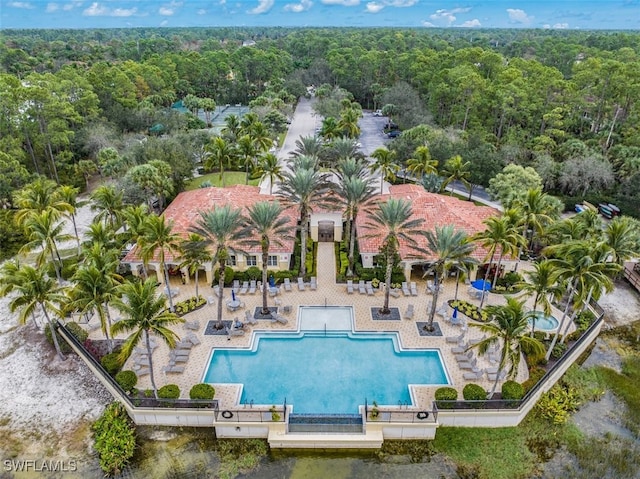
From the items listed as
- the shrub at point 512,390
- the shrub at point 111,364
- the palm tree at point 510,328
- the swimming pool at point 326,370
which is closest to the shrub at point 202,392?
the swimming pool at point 326,370

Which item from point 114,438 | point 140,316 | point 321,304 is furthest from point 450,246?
point 114,438

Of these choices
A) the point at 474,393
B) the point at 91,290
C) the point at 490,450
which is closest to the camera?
the point at 490,450

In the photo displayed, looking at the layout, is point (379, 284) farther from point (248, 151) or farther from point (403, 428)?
point (248, 151)

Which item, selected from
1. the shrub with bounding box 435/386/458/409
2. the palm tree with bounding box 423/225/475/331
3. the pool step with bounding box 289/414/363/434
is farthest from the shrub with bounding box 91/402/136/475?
the palm tree with bounding box 423/225/475/331

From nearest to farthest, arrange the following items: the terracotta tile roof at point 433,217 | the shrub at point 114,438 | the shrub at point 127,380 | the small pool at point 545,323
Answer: the shrub at point 114,438, the shrub at point 127,380, the small pool at point 545,323, the terracotta tile roof at point 433,217

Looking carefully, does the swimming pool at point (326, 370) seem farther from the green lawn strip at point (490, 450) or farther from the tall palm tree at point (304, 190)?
the tall palm tree at point (304, 190)

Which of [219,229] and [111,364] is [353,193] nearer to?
[219,229]
